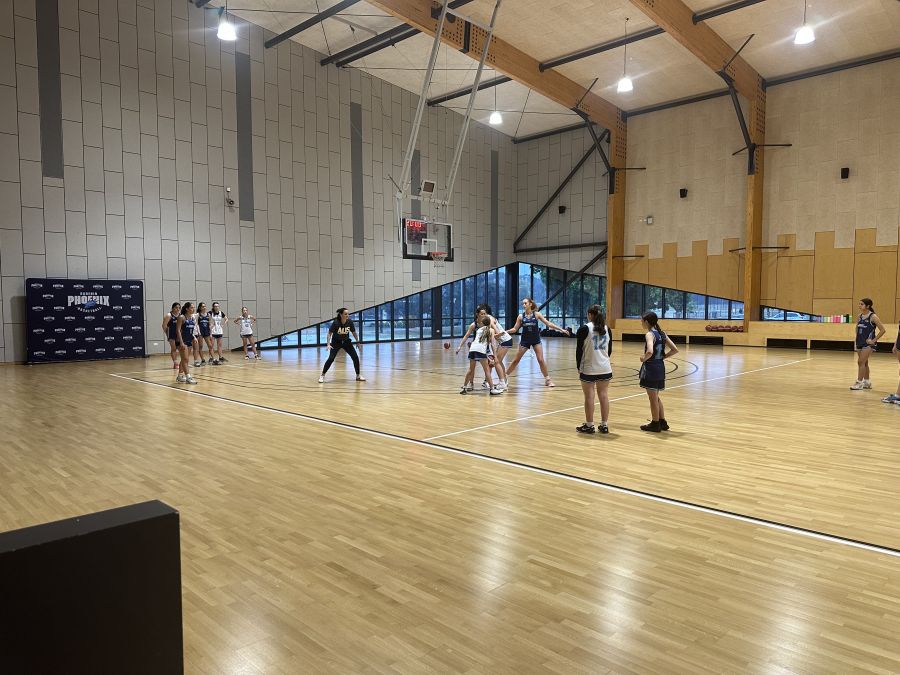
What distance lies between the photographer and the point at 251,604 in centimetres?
307

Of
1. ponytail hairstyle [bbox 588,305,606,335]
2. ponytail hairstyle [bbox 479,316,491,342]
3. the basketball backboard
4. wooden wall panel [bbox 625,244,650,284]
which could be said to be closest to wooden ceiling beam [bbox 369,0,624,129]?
wooden wall panel [bbox 625,244,650,284]

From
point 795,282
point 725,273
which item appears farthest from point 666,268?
point 795,282

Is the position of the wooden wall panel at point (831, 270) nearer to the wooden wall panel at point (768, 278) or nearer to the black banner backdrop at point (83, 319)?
the wooden wall panel at point (768, 278)

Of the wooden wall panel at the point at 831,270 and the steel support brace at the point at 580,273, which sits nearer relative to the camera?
the wooden wall panel at the point at 831,270

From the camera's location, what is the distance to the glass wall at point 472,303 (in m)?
23.8

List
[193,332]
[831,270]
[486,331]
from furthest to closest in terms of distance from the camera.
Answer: [831,270]
[193,332]
[486,331]

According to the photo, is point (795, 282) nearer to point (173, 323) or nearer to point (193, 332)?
point (193, 332)

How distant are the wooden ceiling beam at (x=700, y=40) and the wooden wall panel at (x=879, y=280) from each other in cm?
A: 680

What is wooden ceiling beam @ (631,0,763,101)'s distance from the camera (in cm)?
1523

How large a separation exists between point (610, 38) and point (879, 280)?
1174 cm

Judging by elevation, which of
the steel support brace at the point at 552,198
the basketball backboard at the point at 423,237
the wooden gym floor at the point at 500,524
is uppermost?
the steel support brace at the point at 552,198

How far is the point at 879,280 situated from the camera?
1975cm

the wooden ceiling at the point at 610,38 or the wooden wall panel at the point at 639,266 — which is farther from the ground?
the wooden ceiling at the point at 610,38

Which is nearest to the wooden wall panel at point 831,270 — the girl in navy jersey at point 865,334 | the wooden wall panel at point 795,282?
the wooden wall panel at point 795,282
